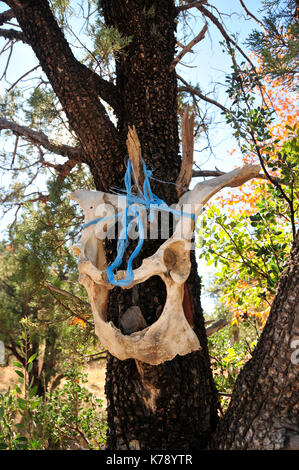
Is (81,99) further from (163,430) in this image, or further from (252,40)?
(163,430)

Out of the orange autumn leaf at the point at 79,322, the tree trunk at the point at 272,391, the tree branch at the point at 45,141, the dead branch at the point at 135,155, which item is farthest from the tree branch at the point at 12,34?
the tree trunk at the point at 272,391

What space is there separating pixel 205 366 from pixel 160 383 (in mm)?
299

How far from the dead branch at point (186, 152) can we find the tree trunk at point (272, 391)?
0.66 meters

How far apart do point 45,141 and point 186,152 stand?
127 cm

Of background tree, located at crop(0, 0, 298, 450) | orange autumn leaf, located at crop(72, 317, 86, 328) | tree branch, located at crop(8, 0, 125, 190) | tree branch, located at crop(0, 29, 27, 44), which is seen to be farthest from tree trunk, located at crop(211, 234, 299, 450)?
tree branch, located at crop(0, 29, 27, 44)

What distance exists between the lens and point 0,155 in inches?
156

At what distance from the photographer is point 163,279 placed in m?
1.60

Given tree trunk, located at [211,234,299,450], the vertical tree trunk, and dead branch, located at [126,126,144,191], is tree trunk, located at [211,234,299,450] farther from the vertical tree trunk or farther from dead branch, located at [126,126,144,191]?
dead branch, located at [126,126,144,191]

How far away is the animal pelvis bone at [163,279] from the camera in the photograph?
1540 millimetres

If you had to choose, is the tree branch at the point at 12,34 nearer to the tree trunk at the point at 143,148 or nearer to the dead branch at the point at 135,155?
the tree trunk at the point at 143,148

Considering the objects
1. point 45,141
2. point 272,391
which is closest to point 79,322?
point 45,141

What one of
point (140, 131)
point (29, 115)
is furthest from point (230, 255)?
point (29, 115)

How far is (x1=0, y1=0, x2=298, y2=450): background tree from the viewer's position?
1720mm

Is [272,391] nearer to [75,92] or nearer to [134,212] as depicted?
[134,212]
